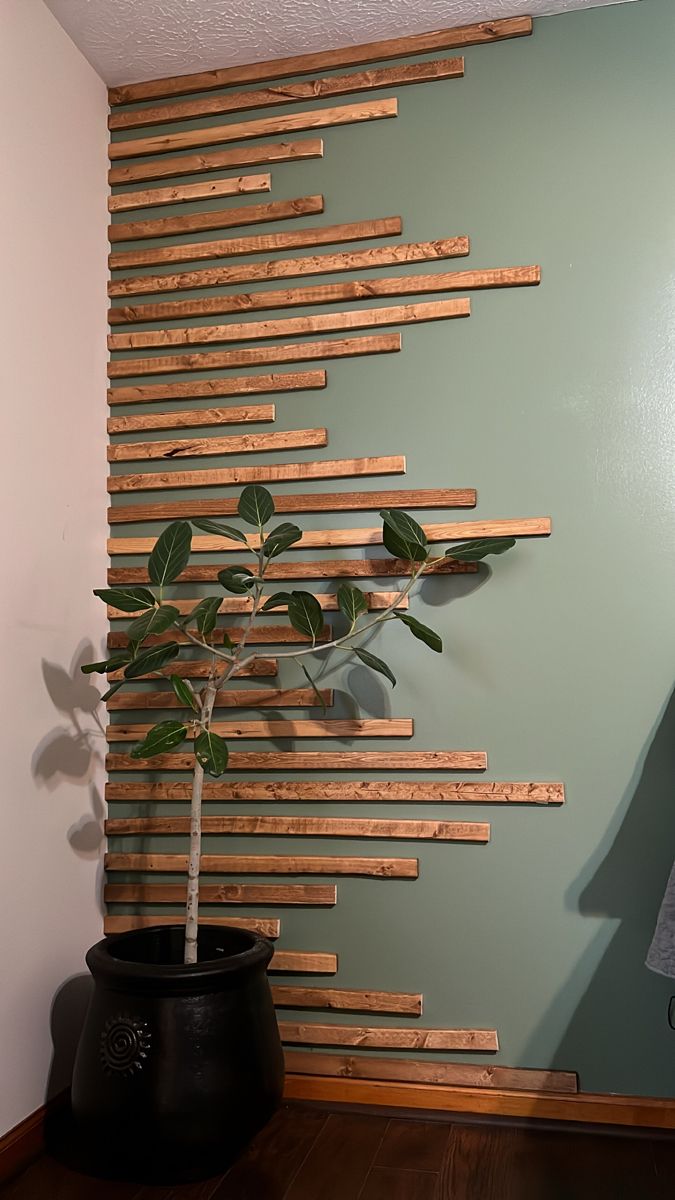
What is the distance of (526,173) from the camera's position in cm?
239

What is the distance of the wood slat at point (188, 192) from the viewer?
2572 millimetres

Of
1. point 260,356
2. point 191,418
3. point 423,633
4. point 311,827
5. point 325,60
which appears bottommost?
point 311,827

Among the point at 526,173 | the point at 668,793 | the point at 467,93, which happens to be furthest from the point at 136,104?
the point at 668,793

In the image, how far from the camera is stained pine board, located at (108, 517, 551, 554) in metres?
2.31

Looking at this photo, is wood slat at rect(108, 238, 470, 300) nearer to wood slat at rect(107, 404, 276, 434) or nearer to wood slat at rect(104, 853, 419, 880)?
wood slat at rect(107, 404, 276, 434)

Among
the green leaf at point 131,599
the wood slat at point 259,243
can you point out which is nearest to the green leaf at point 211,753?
the green leaf at point 131,599

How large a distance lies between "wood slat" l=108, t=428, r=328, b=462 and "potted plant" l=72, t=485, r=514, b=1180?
0.31 m

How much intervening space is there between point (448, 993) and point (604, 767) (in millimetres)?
628

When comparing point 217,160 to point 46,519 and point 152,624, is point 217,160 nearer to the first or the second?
point 46,519

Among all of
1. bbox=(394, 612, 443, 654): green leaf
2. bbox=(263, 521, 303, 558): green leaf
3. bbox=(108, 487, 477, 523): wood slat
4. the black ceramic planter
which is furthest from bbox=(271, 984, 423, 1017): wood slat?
bbox=(108, 487, 477, 523): wood slat

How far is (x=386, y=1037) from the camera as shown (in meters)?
2.28

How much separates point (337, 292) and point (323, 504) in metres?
0.53

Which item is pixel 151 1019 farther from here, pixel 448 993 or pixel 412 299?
pixel 412 299

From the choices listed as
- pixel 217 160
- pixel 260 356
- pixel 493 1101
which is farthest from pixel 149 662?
pixel 217 160
